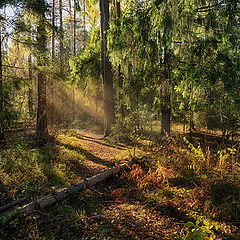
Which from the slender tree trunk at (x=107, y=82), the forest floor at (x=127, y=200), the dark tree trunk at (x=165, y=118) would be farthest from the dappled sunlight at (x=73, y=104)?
the forest floor at (x=127, y=200)

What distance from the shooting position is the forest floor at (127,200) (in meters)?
3.28

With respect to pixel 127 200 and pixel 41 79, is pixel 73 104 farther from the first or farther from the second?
pixel 127 200

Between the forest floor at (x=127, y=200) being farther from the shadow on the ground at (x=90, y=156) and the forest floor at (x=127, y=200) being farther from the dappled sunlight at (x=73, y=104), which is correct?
the dappled sunlight at (x=73, y=104)

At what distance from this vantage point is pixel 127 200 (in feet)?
15.0

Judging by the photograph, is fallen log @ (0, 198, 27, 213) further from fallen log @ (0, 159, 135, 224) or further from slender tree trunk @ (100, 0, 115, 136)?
slender tree trunk @ (100, 0, 115, 136)

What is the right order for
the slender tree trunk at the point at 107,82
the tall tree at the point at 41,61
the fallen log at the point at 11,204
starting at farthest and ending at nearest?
the slender tree trunk at the point at 107,82, the tall tree at the point at 41,61, the fallen log at the point at 11,204

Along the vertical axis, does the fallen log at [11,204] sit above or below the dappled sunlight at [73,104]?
below

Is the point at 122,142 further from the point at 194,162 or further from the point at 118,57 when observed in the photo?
the point at 194,162

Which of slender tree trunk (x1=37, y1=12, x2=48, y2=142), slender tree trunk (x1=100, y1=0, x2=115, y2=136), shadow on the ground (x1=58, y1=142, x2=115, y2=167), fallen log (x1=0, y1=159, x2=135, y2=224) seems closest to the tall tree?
slender tree trunk (x1=37, y1=12, x2=48, y2=142)

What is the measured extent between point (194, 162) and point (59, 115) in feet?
35.6

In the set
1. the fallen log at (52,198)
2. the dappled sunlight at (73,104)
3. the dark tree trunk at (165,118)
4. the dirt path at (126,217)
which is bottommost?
the dirt path at (126,217)

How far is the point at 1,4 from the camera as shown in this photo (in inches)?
240

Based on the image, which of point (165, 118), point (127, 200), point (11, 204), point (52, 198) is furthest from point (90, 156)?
point (165, 118)

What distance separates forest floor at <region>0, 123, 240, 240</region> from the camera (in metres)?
3.28
